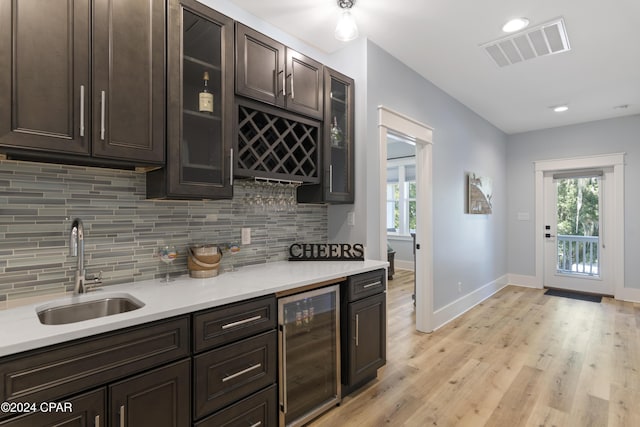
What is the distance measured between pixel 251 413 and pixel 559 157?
19.4 feet

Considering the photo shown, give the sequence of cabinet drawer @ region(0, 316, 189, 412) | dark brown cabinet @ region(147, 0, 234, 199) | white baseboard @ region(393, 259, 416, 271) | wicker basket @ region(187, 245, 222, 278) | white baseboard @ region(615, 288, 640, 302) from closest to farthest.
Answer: cabinet drawer @ region(0, 316, 189, 412) → dark brown cabinet @ region(147, 0, 234, 199) → wicker basket @ region(187, 245, 222, 278) → white baseboard @ region(615, 288, 640, 302) → white baseboard @ region(393, 259, 416, 271)

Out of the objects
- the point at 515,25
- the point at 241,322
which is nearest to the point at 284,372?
the point at 241,322

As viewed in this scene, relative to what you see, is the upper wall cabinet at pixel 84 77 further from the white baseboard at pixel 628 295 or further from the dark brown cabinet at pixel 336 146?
the white baseboard at pixel 628 295

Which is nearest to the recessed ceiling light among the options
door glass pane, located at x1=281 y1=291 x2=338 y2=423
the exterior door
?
door glass pane, located at x1=281 y1=291 x2=338 y2=423

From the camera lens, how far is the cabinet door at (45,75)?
1.22 meters

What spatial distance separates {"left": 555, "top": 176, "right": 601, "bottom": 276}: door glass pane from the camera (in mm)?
5051

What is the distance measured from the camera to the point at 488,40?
2.68 metres

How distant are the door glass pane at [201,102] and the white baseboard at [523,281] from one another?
5.73m

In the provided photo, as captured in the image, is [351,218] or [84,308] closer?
[84,308]

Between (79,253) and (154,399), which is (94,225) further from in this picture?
(154,399)

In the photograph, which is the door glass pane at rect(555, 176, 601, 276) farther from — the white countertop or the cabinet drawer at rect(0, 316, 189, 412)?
the cabinet drawer at rect(0, 316, 189, 412)

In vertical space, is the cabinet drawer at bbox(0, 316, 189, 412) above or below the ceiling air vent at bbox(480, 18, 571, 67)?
below

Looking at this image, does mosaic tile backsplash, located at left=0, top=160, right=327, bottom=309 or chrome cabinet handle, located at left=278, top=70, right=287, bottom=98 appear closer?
mosaic tile backsplash, located at left=0, top=160, right=327, bottom=309

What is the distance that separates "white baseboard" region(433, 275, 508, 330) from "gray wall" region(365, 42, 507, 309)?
0.08 metres
